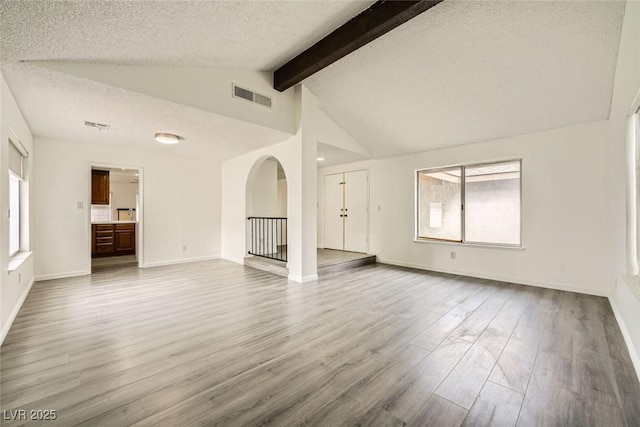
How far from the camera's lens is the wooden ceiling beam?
2562 mm

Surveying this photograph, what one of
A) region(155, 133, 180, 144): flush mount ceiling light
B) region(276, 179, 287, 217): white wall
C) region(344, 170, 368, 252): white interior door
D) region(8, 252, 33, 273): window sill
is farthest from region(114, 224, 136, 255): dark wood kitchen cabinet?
region(344, 170, 368, 252): white interior door

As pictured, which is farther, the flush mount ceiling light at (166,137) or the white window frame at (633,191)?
the flush mount ceiling light at (166,137)

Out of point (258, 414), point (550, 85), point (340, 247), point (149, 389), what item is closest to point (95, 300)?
point (149, 389)

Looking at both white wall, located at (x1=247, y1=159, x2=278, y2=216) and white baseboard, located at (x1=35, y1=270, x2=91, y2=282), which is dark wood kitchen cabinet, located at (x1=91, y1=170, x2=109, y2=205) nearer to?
white baseboard, located at (x1=35, y1=270, x2=91, y2=282)

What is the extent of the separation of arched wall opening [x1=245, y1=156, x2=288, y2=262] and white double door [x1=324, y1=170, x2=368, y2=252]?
1.42 metres

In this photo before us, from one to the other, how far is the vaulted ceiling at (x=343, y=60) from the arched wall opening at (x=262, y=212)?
1.69 m

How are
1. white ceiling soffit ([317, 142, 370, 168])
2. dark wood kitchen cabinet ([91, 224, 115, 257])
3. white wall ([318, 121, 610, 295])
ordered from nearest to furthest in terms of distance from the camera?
white wall ([318, 121, 610, 295]), white ceiling soffit ([317, 142, 370, 168]), dark wood kitchen cabinet ([91, 224, 115, 257])

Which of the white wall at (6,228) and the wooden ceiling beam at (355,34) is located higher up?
the wooden ceiling beam at (355,34)

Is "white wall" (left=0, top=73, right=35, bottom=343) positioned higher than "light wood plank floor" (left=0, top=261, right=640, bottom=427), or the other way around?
"white wall" (left=0, top=73, right=35, bottom=343)

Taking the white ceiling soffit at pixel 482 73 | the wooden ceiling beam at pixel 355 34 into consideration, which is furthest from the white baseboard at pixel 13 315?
the white ceiling soffit at pixel 482 73

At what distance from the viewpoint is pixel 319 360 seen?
2084 millimetres

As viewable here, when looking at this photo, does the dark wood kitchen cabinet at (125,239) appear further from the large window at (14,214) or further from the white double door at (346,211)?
the white double door at (346,211)

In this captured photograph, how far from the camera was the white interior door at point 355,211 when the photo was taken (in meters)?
6.65

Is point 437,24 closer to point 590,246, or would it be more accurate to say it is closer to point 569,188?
point 569,188
